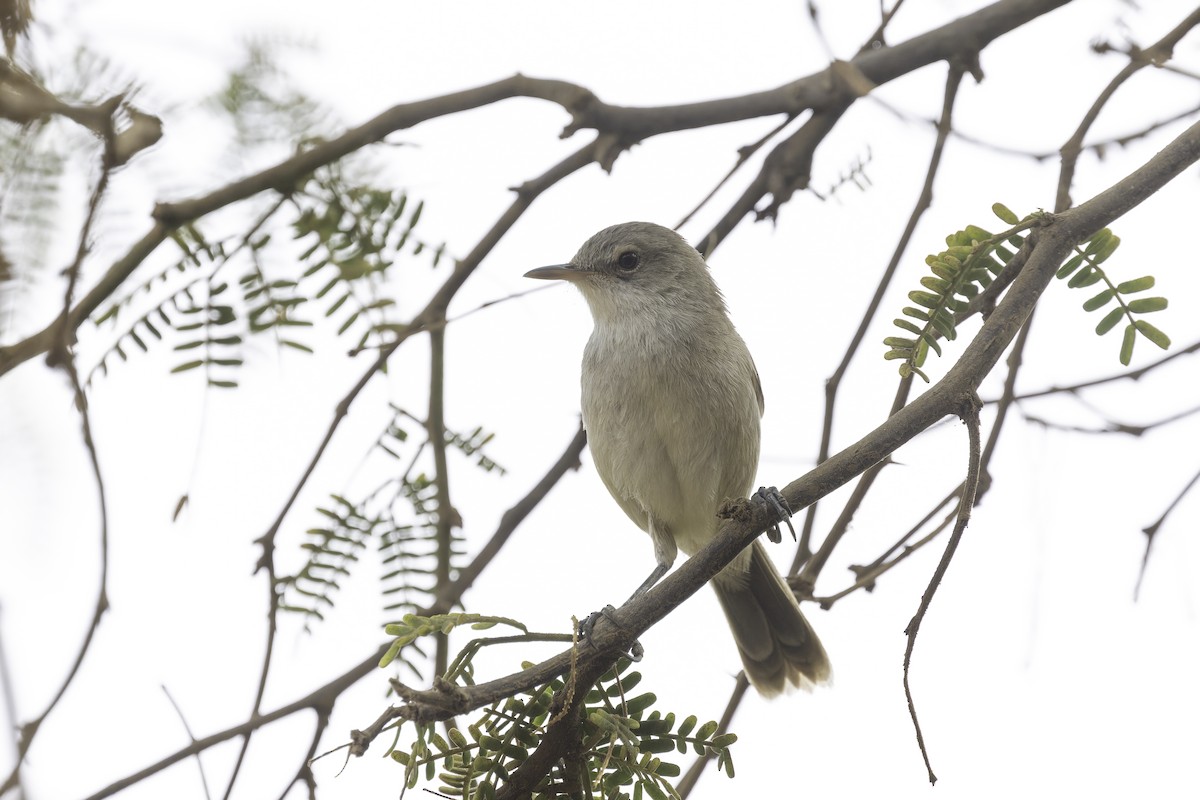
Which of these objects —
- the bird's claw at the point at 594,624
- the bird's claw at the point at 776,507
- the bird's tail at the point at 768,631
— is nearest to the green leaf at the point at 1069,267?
the bird's claw at the point at 776,507

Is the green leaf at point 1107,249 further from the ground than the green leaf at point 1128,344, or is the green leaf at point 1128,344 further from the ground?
the green leaf at point 1107,249

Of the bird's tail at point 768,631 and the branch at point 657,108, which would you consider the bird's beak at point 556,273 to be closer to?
the branch at point 657,108

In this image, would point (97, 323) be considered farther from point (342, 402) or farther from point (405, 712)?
point (405, 712)

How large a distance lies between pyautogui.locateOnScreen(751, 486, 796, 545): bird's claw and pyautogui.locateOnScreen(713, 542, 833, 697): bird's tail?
1.38m

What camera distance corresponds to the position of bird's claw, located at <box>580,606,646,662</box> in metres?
2.39

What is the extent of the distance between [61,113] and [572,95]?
5.68 feet

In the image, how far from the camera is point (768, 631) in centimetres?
482

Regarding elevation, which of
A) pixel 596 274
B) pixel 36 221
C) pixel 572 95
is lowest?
pixel 36 221

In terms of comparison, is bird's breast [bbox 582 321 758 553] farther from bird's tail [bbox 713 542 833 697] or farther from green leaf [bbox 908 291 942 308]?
green leaf [bbox 908 291 942 308]

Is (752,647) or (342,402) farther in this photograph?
(752,647)

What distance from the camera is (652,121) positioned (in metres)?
3.81

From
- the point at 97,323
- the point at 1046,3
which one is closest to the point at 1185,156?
the point at 1046,3

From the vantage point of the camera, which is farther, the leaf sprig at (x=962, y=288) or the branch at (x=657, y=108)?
the branch at (x=657, y=108)

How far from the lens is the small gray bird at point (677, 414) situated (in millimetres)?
4160
